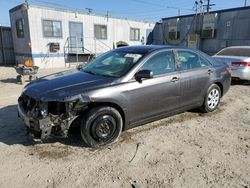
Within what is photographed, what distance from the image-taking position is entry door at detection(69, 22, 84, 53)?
1617cm

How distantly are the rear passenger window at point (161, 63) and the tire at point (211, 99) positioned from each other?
1.25m

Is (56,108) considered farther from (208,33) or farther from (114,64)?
(208,33)

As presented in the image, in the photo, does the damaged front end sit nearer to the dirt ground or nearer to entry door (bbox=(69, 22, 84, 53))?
the dirt ground

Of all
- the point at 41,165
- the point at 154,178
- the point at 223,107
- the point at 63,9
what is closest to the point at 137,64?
the point at 154,178

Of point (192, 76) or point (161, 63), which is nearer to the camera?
point (161, 63)

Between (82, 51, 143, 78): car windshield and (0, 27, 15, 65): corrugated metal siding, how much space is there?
1459 cm

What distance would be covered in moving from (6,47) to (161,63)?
15.9 metres

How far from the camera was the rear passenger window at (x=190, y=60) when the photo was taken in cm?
452

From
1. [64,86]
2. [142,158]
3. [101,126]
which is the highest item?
[64,86]

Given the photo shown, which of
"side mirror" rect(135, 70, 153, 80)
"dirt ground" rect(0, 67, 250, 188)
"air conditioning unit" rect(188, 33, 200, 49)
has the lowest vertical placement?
"dirt ground" rect(0, 67, 250, 188)

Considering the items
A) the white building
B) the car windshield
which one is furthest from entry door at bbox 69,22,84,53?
the car windshield

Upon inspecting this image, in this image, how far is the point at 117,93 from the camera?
11.6ft

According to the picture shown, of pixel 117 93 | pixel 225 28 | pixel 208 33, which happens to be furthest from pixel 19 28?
pixel 225 28

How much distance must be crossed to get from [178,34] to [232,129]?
803 inches
